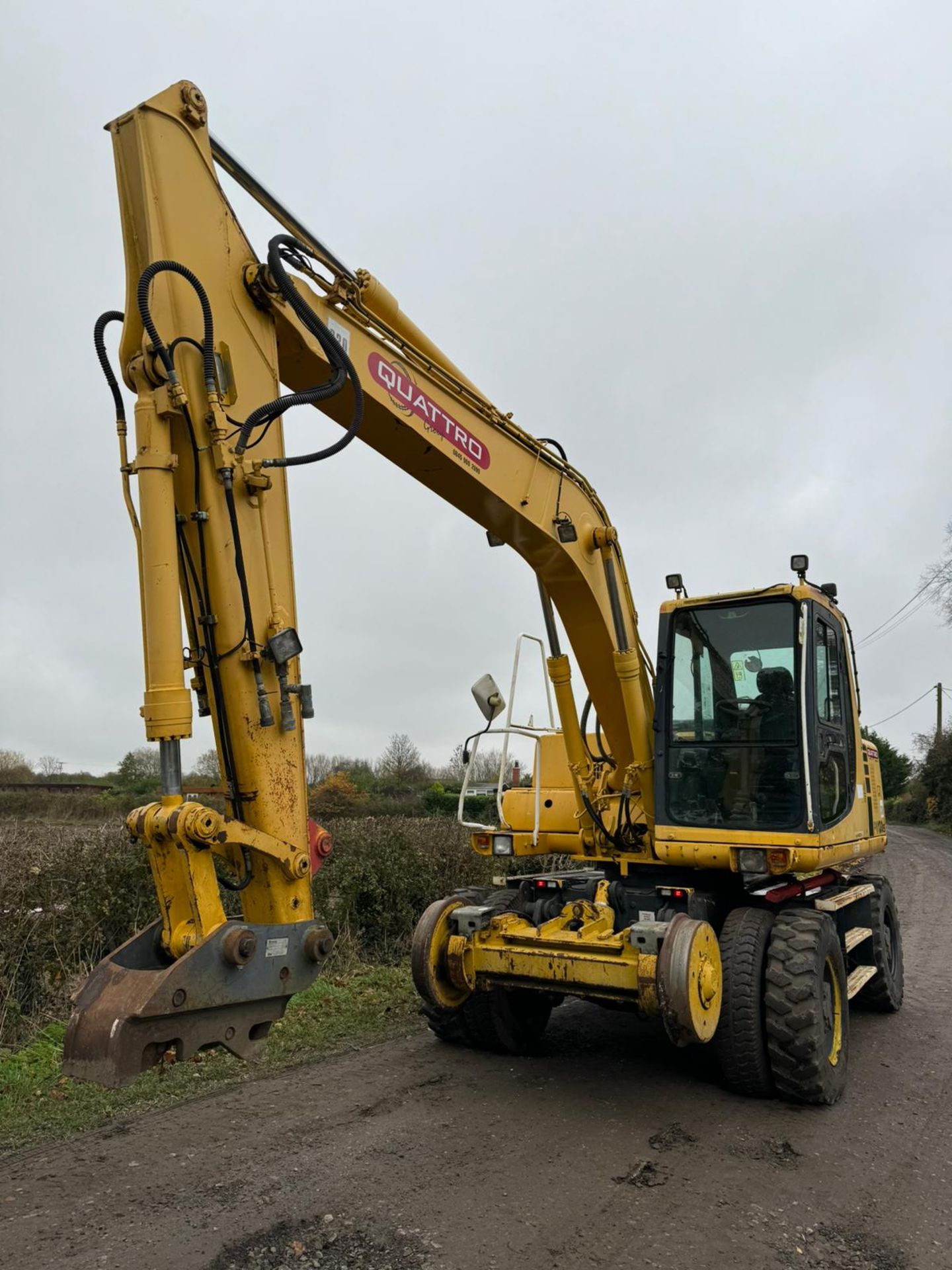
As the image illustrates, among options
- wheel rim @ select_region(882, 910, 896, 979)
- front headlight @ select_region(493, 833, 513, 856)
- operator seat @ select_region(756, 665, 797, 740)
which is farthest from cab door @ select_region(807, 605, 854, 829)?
front headlight @ select_region(493, 833, 513, 856)

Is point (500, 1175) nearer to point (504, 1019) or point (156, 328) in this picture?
point (504, 1019)

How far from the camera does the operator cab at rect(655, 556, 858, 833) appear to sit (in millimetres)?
6000

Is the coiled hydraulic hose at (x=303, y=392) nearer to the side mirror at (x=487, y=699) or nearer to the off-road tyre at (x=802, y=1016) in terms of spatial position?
the side mirror at (x=487, y=699)

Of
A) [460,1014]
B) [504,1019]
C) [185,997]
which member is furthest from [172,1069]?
[185,997]

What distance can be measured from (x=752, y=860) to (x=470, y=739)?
194 centimetres

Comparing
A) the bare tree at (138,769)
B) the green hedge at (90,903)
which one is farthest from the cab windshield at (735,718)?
the bare tree at (138,769)

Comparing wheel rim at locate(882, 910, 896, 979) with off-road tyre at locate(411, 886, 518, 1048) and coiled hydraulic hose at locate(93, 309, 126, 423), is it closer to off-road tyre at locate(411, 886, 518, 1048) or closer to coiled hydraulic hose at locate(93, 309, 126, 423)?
off-road tyre at locate(411, 886, 518, 1048)

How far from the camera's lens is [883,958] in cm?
770

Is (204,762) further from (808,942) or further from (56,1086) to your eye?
(808,942)

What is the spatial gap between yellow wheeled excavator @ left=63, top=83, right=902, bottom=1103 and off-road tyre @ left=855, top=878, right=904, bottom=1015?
3 centimetres

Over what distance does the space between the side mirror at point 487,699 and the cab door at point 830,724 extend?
197 cm

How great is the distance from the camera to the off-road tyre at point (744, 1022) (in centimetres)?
538

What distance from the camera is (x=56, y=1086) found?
575cm

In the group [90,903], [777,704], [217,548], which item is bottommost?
[90,903]
